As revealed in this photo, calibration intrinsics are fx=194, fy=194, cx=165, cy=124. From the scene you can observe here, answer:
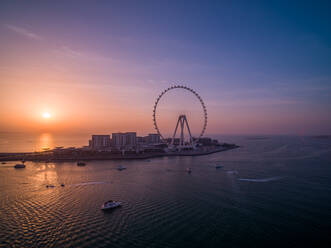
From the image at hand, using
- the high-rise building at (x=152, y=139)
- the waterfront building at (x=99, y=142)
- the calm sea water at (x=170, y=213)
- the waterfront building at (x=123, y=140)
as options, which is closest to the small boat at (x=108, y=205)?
the calm sea water at (x=170, y=213)

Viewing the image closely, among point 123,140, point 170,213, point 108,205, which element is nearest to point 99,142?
point 123,140

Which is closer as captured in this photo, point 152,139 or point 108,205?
point 108,205

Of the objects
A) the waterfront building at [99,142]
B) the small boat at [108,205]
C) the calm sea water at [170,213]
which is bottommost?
the calm sea water at [170,213]

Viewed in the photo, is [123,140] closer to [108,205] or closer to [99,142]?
[99,142]

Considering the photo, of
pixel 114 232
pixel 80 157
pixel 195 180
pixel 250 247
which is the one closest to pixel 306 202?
pixel 250 247

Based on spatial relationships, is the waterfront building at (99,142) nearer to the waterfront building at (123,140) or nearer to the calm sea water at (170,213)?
the waterfront building at (123,140)

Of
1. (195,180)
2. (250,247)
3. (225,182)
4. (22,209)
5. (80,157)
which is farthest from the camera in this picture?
(80,157)

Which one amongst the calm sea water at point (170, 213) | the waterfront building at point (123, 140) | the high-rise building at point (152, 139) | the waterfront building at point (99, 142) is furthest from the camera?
the high-rise building at point (152, 139)

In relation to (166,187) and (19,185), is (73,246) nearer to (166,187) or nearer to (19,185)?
(166,187)
